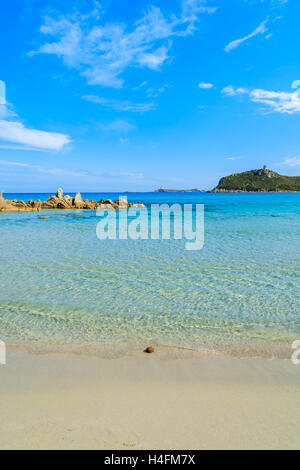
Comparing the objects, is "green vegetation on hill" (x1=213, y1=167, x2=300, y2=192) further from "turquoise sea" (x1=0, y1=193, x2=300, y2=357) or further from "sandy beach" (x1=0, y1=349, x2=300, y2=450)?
"sandy beach" (x1=0, y1=349, x2=300, y2=450)

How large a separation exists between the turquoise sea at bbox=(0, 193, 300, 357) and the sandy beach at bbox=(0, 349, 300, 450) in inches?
16.9

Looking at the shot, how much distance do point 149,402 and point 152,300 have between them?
335 centimetres

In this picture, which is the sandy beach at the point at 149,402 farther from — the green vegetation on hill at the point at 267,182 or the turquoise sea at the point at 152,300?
the green vegetation on hill at the point at 267,182

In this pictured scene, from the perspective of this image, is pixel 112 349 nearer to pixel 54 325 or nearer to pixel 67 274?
pixel 54 325

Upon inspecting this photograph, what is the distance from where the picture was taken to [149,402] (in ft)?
10.8

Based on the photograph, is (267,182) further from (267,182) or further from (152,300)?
(152,300)

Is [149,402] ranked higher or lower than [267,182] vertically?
lower

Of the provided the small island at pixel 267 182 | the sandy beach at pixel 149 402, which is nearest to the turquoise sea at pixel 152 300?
the sandy beach at pixel 149 402

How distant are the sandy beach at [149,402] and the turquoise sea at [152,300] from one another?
428 mm

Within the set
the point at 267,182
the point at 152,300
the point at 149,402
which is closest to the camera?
the point at 149,402

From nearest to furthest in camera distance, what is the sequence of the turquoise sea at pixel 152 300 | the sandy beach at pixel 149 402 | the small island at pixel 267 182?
the sandy beach at pixel 149 402, the turquoise sea at pixel 152 300, the small island at pixel 267 182

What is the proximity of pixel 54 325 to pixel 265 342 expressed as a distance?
4314 millimetres

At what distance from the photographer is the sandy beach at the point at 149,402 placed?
8.99ft

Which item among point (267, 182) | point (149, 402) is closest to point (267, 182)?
point (267, 182)
